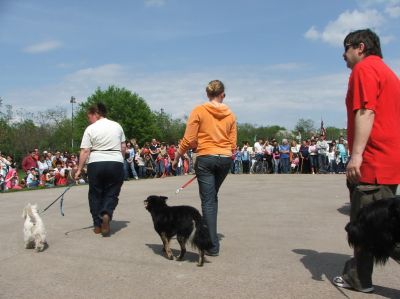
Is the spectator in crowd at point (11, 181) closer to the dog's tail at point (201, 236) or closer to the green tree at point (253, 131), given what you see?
the dog's tail at point (201, 236)

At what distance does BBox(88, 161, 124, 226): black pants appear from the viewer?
7219 millimetres

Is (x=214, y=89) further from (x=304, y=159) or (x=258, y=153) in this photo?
(x=258, y=153)

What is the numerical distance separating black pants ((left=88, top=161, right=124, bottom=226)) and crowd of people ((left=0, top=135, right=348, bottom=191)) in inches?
502

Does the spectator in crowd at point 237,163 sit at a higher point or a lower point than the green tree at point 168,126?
lower

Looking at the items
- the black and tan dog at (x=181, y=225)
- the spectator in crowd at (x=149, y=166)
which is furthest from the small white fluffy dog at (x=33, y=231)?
the spectator in crowd at (x=149, y=166)

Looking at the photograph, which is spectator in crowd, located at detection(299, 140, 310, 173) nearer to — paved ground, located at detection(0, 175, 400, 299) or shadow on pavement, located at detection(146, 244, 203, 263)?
paved ground, located at detection(0, 175, 400, 299)

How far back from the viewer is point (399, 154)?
12.8 ft

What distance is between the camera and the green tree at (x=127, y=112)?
7400cm

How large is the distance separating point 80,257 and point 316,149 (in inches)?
742

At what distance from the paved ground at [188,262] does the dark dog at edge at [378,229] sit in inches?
31.7

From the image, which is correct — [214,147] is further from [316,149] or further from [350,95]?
[316,149]

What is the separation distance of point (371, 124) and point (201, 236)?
2402 millimetres

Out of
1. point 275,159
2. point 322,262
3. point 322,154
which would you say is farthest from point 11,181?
point 322,262

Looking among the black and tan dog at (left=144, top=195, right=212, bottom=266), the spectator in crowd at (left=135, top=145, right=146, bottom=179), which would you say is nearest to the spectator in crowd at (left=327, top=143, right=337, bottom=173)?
the spectator in crowd at (left=135, top=145, right=146, bottom=179)
